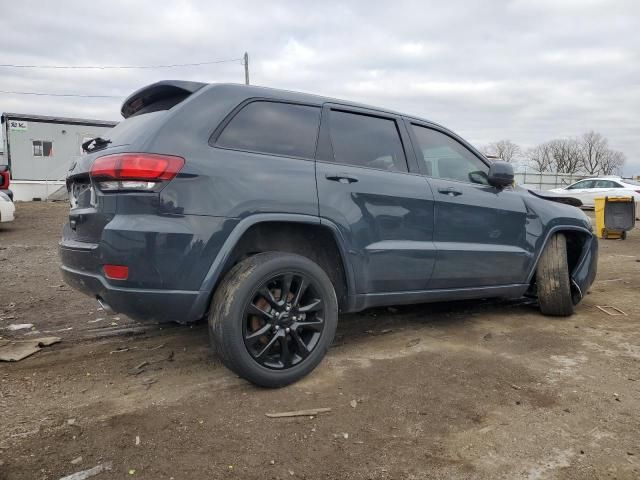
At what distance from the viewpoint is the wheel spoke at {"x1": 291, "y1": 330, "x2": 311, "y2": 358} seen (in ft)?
9.98

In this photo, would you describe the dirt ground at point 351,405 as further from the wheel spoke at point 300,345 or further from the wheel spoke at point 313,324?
the wheel spoke at point 313,324

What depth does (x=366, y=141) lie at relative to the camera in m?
3.64

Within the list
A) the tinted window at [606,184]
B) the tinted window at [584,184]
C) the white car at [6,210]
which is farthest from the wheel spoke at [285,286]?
the tinted window at [584,184]

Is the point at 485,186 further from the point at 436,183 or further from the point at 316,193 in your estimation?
the point at 316,193

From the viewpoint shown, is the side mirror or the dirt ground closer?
the dirt ground

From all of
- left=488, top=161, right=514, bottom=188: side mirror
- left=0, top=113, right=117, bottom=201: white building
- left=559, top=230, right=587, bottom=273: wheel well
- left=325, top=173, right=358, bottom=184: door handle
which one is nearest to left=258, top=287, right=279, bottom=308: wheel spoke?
left=325, top=173, right=358, bottom=184: door handle

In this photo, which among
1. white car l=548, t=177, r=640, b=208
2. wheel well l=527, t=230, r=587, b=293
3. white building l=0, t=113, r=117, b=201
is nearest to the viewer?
wheel well l=527, t=230, r=587, b=293

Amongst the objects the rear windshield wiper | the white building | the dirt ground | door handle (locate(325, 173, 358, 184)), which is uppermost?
the white building

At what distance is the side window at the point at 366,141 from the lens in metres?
3.48

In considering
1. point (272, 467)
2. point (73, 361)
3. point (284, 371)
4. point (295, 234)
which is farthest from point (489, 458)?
point (73, 361)

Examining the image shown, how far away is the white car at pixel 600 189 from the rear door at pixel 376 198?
19935 millimetres

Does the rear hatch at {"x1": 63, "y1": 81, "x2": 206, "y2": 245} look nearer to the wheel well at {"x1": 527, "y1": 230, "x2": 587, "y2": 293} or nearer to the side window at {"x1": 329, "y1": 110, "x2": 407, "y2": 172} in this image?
the side window at {"x1": 329, "y1": 110, "x2": 407, "y2": 172}

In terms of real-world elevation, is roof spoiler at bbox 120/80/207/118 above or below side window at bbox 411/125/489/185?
above

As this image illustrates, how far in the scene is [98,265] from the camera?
2.80m
